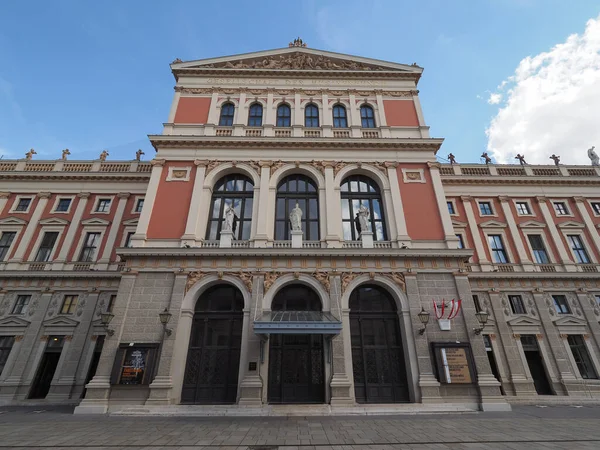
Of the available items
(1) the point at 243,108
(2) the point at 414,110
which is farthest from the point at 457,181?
(1) the point at 243,108

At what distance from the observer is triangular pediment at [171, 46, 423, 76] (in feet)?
74.3

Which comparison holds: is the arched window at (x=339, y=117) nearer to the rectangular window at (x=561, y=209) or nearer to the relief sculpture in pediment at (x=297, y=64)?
the relief sculpture in pediment at (x=297, y=64)

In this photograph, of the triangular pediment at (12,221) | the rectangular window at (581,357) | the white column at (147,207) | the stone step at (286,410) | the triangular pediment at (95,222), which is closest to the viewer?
the stone step at (286,410)

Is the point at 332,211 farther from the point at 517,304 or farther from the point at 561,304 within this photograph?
the point at 561,304

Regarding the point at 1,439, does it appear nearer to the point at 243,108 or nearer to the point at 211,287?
the point at 211,287

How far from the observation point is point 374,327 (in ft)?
51.0

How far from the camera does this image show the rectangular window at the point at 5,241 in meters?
A: 22.8

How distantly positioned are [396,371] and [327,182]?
35.6 ft

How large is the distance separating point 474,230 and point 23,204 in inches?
1436

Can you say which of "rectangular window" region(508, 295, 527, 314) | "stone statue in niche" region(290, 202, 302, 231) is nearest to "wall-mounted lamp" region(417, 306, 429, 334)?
"stone statue in niche" region(290, 202, 302, 231)

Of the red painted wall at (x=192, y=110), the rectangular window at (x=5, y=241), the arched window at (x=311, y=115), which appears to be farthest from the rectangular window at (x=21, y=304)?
the arched window at (x=311, y=115)

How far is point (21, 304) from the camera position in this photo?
832 inches

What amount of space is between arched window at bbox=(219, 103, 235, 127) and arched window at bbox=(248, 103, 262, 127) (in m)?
1.33

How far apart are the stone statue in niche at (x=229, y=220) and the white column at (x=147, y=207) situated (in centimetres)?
426
